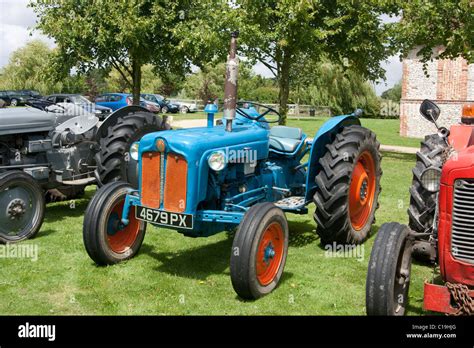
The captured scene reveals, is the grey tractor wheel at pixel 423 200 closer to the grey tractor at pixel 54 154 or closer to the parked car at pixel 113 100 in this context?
the grey tractor at pixel 54 154

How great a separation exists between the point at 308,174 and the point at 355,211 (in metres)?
0.86

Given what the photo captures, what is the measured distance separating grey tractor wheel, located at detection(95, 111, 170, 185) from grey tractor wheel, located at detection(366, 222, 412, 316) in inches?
161

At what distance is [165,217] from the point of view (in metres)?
5.03

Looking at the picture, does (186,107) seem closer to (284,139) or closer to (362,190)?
(284,139)

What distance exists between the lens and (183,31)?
15.2 m

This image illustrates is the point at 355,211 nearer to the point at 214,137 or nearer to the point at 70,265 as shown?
the point at 214,137

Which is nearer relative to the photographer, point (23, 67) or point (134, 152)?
point (134, 152)

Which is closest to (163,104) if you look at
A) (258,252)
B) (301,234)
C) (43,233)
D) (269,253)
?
(43,233)

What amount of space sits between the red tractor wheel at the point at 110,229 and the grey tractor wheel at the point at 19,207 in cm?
139

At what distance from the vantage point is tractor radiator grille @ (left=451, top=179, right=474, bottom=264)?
3.55m

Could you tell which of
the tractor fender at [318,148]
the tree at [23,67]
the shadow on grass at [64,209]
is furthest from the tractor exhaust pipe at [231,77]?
the tree at [23,67]

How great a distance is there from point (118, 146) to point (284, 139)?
2.17 meters

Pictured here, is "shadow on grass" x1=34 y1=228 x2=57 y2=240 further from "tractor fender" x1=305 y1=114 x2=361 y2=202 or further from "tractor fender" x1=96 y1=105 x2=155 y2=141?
"tractor fender" x1=305 y1=114 x2=361 y2=202

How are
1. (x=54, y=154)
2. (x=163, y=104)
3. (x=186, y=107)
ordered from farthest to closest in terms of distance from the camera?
(x=186, y=107) < (x=163, y=104) < (x=54, y=154)
